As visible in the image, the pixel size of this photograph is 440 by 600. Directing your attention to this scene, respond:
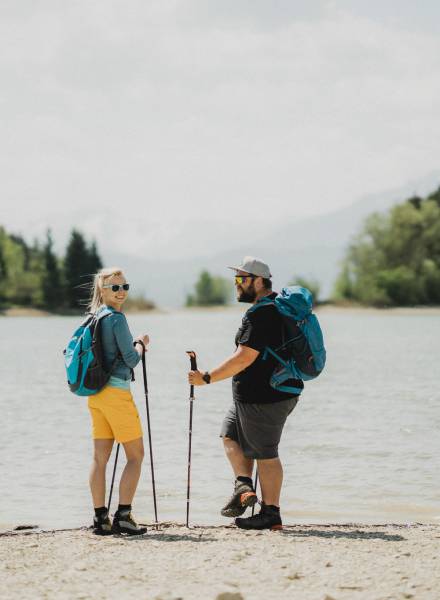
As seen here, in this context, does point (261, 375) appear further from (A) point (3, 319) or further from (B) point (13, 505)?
(A) point (3, 319)

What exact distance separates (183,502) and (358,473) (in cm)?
290

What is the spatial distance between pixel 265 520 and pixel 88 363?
6.27 ft

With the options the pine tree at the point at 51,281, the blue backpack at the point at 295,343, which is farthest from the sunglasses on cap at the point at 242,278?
the pine tree at the point at 51,281

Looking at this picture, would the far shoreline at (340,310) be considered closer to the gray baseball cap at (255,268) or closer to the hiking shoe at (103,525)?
the hiking shoe at (103,525)

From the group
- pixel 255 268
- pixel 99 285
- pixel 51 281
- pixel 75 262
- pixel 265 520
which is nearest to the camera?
pixel 99 285

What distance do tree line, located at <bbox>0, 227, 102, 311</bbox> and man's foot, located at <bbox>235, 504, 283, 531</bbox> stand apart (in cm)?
10288

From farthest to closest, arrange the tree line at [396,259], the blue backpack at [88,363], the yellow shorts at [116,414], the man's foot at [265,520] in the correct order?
the tree line at [396,259] < the man's foot at [265,520] < the yellow shorts at [116,414] < the blue backpack at [88,363]

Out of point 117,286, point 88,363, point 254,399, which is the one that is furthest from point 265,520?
point 117,286

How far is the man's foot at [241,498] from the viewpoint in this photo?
7.27 meters

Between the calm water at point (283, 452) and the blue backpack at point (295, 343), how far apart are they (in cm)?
267

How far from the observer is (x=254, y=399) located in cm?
720

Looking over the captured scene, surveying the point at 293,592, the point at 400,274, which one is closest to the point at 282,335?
the point at 293,592

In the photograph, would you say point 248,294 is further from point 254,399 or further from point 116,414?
point 116,414

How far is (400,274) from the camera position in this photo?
108875 mm
